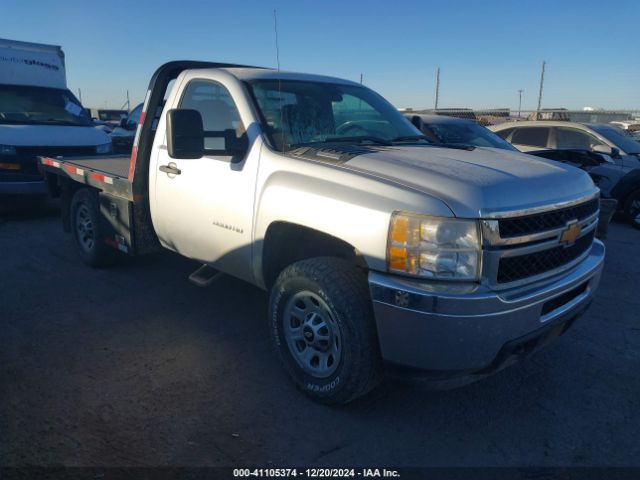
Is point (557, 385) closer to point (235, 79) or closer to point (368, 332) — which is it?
point (368, 332)

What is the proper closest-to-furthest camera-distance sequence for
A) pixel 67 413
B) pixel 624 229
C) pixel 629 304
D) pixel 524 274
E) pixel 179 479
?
1. pixel 179 479
2. pixel 524 274
3. pixel 67 413
4. pixel 629 304
5. pixel 624 229

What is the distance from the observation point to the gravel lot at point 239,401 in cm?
256

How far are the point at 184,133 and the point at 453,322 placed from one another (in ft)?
6.56

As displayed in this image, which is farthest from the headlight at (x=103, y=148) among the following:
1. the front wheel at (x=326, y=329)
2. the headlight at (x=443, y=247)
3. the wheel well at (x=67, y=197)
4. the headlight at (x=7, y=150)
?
the headlight at (x=443, y=247)

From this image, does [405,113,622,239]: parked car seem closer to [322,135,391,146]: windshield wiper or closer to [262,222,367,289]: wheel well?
[322,135,391,146]: windshield wiper

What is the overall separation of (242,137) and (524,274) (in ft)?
6.42

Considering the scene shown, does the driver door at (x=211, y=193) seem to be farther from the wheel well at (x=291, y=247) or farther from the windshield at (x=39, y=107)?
the windshield at (x=39, y=107)

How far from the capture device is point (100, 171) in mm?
4711

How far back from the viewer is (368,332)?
8.57 feet

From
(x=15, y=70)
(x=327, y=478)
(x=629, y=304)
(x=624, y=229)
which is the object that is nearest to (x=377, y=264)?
(x=327, y=478)

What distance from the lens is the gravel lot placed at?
8.40ft

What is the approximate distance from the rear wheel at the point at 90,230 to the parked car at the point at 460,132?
16.0 feet

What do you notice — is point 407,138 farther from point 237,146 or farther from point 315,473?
point 315,473

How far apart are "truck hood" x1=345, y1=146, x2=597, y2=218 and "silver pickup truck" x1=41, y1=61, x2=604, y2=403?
0.01 m
